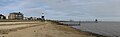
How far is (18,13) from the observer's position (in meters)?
157

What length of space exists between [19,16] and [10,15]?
26.3 ft

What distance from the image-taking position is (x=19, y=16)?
511 ft

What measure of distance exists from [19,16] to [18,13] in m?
2.38

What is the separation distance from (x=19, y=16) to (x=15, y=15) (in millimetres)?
2867

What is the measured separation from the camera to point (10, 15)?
159625 millimetres

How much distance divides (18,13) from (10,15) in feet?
23.1

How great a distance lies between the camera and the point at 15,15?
154750mm

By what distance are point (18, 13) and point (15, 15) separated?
2911 millimetres
